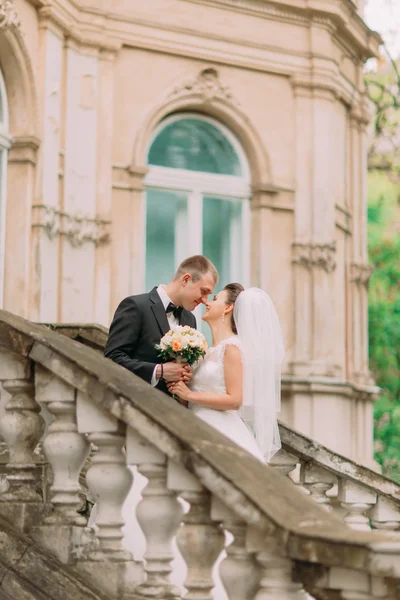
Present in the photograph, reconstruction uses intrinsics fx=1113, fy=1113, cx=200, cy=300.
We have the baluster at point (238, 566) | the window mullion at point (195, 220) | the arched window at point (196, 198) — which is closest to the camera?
the baluster at point (238, 566)

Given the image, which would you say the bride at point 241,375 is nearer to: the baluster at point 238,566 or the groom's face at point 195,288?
the groom's face at point 195,288

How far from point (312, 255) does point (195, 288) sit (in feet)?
27.3

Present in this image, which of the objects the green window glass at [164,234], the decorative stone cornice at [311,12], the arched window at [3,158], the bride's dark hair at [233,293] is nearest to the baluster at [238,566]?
the bride's dark hair at [233,293]

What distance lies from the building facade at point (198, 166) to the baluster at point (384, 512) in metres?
Answer: 5.64

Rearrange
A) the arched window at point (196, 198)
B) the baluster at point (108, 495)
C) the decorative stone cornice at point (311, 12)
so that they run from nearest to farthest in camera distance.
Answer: the baluster at point (108, 495) → the arched window at point (196, 198) → the decorative stone cornice at point (311, 12)

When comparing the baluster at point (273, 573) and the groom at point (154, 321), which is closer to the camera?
the baluster at point (273, 573)

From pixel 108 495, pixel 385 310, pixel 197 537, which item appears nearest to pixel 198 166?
pixel 385 310

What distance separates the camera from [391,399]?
874 inches

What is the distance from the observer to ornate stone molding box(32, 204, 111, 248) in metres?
11.3

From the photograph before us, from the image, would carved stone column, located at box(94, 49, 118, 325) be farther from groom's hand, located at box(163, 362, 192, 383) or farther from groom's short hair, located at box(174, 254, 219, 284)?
groom's hand, located at box(163, 362, 192, 383)

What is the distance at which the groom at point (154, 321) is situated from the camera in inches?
211

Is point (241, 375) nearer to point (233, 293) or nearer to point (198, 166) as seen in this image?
point (233, 293)

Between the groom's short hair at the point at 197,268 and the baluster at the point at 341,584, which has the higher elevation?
the groom's short hair at the point at 197,268

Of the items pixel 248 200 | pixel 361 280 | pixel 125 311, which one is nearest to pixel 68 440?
pixel 125 311
